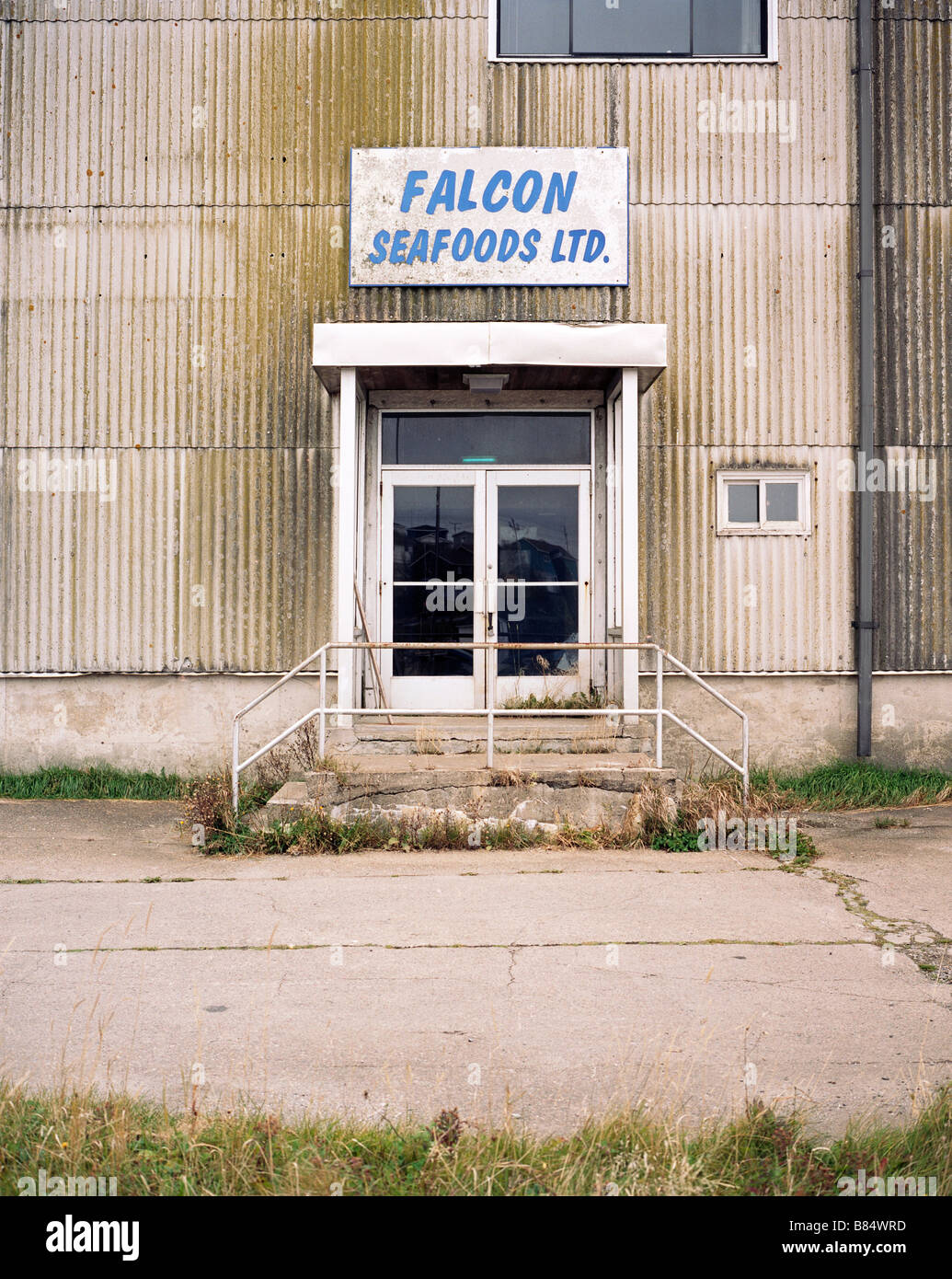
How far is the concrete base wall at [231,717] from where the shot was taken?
439 inches

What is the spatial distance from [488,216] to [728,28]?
3.50 meters

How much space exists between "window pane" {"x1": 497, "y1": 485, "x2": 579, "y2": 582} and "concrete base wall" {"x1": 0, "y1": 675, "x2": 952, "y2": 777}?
1675mm

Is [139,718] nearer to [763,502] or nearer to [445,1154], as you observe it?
[763,502]

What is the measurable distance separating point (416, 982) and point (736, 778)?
6077 mm

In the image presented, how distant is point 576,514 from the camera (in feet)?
38.0

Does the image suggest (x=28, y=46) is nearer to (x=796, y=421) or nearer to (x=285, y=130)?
(x=285, y=130)

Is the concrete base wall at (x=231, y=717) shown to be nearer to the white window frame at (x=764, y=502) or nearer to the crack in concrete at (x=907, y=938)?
the white window frame at (x=764, y=502)

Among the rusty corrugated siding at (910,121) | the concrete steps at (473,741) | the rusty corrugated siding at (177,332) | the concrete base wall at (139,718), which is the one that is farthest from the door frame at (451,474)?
the rusty corrugated siding at (910,121)

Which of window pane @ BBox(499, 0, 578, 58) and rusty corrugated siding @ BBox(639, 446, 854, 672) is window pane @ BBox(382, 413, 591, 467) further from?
window pane @ BBox(499, 0, 578, 58)

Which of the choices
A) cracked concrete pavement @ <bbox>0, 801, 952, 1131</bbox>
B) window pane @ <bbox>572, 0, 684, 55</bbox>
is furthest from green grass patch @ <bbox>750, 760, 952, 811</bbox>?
window pane @ <bbox>572, 0, 684, 55</bbox>

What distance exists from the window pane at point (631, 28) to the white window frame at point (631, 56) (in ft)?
0.44

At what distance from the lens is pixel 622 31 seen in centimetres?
1138

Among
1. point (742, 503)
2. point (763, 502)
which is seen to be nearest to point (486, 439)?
point (742, 503)

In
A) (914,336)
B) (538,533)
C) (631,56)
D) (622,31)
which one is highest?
(622,31)
